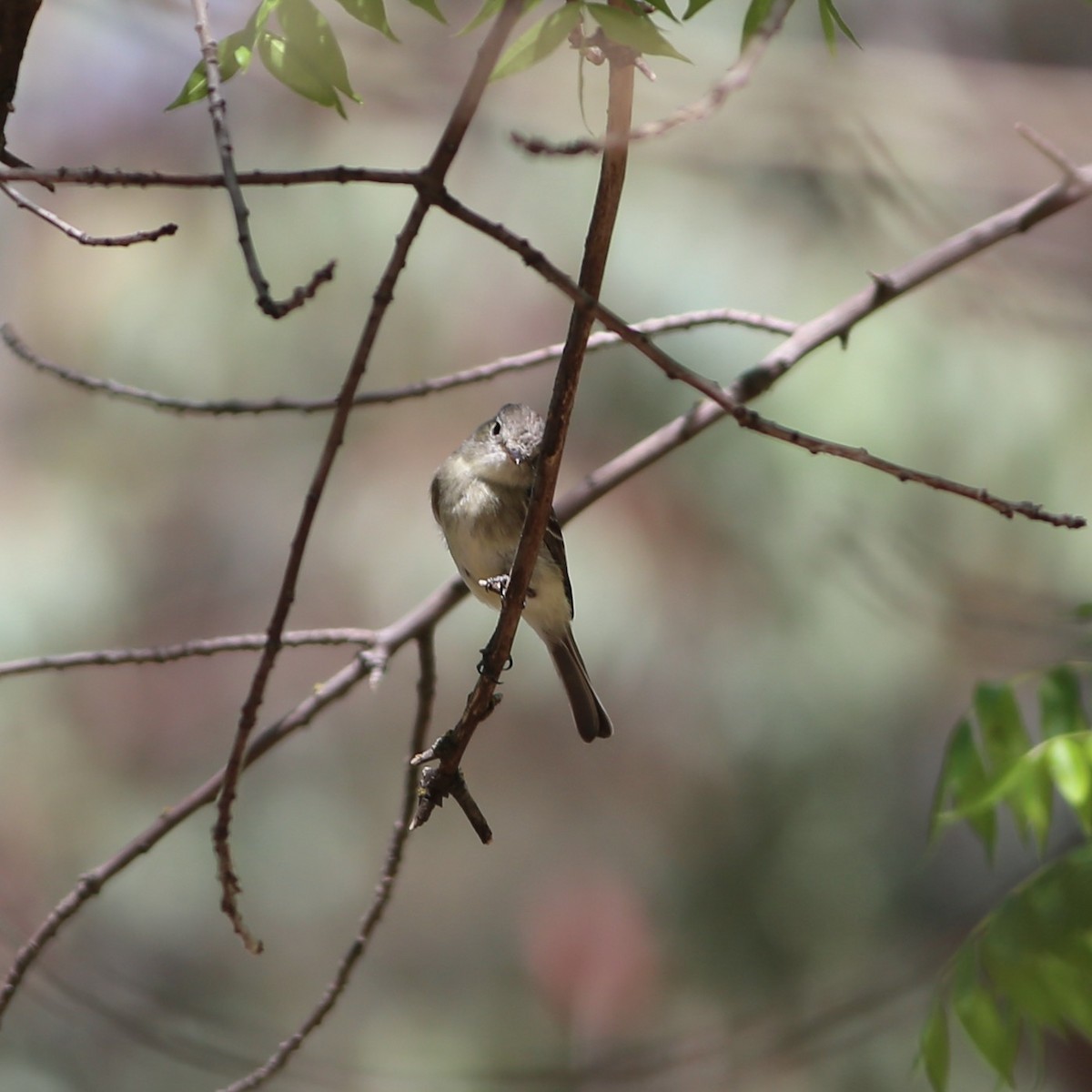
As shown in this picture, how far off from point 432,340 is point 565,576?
2.77m

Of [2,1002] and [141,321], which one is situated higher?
[141,321]

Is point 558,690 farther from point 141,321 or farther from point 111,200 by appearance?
point 111,200

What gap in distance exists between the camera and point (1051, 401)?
195 inches

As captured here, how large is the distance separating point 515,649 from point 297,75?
375 cm

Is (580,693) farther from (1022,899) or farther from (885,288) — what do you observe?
(885,288)

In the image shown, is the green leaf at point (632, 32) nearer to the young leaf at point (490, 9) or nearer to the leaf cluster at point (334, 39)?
the leaf cluster at point (334, 39)

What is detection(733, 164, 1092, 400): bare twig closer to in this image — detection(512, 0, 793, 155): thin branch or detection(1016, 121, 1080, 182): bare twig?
detection(1016, 121, 1080, 182): bare twig

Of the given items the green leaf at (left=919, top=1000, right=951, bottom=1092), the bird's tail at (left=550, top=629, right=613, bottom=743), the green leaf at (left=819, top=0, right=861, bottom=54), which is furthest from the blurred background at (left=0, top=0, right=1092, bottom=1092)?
the green leaf at (left=819, top=0, right=861, bottom=54)

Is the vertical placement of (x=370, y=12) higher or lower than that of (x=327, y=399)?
higher

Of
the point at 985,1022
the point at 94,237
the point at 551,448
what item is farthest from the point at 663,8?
the point at 985,1022

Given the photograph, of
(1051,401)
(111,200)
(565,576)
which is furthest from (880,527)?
(111,200)

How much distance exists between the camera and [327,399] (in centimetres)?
227

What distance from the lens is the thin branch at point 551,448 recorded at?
48.9 inches

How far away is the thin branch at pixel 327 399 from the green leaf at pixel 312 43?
66cm
